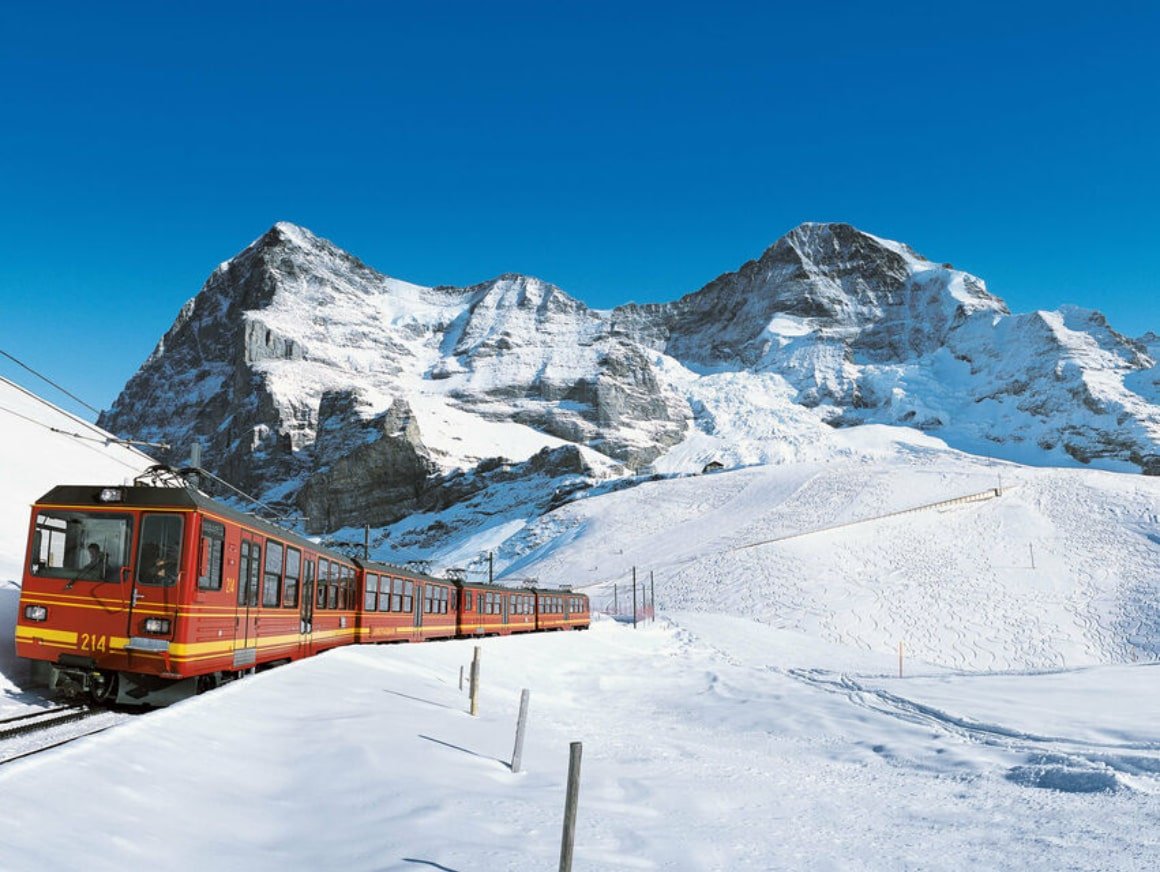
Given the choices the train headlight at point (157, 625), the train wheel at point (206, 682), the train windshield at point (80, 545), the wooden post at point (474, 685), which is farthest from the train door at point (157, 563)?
the wooden post at point (474, 685)

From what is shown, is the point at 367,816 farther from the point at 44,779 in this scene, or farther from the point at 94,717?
the point at 94,717

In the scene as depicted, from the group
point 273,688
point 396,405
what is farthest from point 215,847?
point 396,405

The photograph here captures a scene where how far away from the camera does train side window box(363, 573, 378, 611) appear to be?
2486 cm

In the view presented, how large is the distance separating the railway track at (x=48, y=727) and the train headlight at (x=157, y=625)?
1.31 m

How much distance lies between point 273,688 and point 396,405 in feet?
628

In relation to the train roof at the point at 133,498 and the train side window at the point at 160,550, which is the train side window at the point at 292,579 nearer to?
the train roof at the point at 133,498

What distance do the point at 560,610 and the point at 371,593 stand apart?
1047 inches

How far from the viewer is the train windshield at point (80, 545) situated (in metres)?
12.5

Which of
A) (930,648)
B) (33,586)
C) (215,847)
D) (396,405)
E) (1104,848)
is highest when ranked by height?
(396,405)

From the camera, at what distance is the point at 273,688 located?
12.7 m

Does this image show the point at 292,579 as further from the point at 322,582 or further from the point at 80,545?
the point at 80,545

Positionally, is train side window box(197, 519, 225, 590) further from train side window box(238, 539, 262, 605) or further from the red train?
train side window box(238, 539, 262, 605)

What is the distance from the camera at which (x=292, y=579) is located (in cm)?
1766

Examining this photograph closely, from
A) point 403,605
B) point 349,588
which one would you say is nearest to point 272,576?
point 349,588
